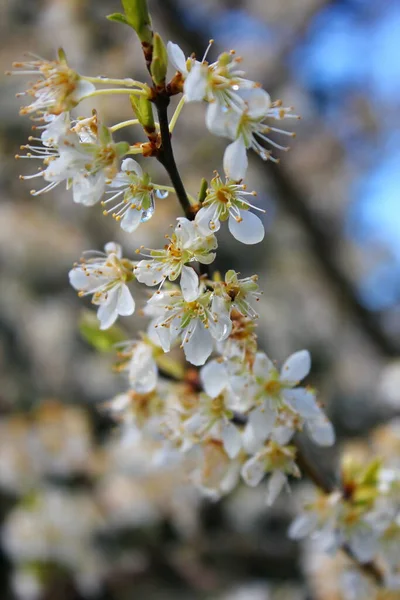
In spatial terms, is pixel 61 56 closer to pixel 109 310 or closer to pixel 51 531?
pixel 109 310

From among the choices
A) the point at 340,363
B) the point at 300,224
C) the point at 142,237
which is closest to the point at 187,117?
the point at 142,237

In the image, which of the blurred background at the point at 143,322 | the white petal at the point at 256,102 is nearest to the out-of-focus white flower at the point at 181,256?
the white petal at the point at 256,102

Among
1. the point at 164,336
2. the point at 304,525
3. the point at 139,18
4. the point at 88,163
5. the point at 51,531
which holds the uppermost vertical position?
the point at 139,18

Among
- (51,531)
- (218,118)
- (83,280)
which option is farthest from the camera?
(51,531)

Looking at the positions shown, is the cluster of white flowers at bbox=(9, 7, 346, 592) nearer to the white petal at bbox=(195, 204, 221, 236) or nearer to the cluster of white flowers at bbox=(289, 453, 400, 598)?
the white petal at bbox=(195, 204, 221, 236)

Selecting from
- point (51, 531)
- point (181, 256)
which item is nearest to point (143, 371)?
point (181, 256)

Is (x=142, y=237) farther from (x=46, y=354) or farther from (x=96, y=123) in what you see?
(x=96, y=123)

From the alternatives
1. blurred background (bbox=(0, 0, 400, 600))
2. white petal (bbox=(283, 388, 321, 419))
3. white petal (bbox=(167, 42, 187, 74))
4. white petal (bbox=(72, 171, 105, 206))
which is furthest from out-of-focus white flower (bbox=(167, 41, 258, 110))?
blurred background (bbox=(0, 0, 400, 600))

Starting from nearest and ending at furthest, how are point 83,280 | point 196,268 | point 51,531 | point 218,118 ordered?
point 218,118 → point 196,268 → point 83,280 → point 51,531
